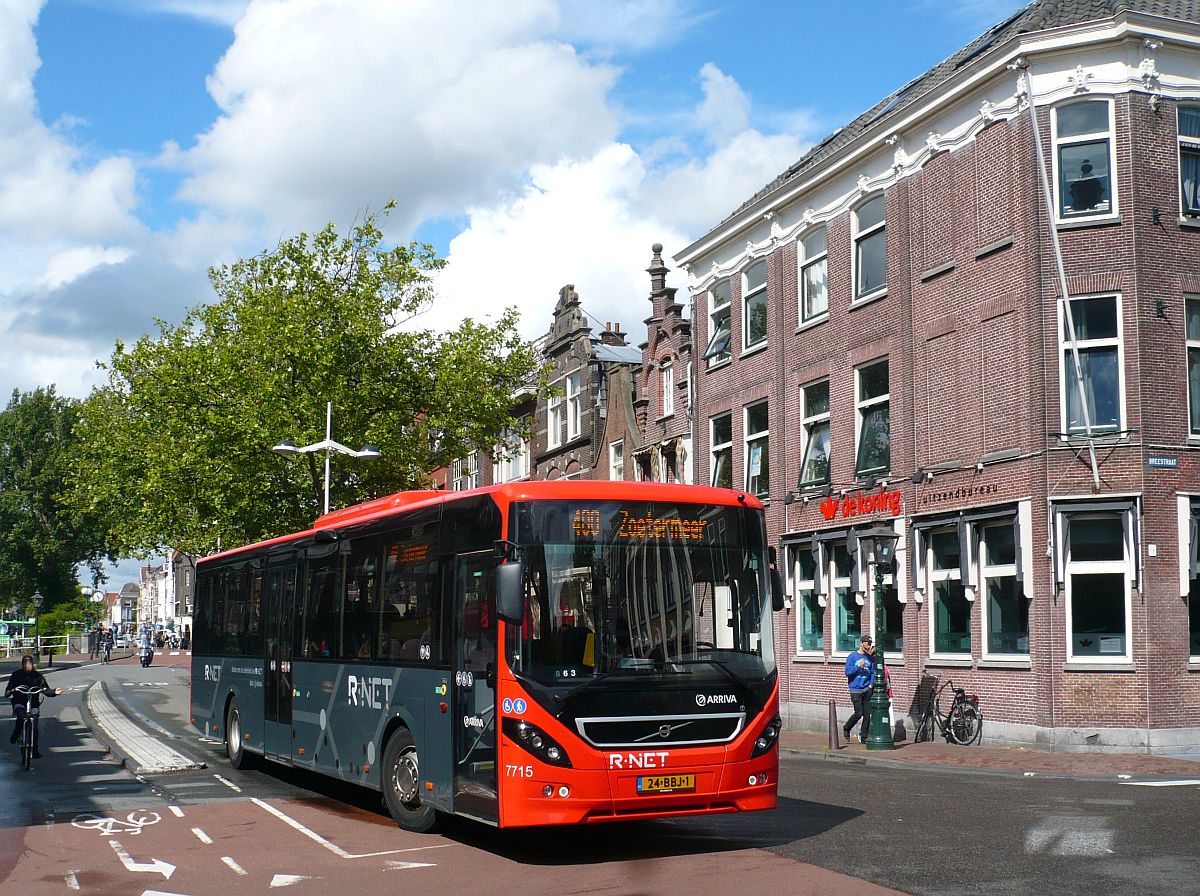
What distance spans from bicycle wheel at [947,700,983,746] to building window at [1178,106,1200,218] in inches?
348

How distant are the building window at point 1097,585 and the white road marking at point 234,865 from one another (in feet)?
47.8

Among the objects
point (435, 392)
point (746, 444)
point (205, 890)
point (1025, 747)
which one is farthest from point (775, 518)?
point (205, 890)

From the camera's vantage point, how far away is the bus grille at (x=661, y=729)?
10.4m

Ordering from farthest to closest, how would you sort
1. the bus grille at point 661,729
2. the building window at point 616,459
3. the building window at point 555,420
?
the building window at point 555,420 → the building window at point 616,459 → the bus grille at point 661,729

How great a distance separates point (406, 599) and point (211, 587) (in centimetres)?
942

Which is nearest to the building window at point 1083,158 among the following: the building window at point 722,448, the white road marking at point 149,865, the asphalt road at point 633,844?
the asphalt road at point 633,844

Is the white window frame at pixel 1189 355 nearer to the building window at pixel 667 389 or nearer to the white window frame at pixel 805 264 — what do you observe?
the white window frame at pixel 805 264

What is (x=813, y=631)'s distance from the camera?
2928cm

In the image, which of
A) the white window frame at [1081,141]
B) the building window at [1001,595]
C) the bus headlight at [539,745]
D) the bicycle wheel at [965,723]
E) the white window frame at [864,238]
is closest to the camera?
the bus headlight at [539,745]

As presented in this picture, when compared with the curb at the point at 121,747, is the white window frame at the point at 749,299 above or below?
above

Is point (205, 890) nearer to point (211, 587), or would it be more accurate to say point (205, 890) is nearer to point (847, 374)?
point (211, 587)

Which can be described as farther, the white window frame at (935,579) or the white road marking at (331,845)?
the white window frame at (935,579)

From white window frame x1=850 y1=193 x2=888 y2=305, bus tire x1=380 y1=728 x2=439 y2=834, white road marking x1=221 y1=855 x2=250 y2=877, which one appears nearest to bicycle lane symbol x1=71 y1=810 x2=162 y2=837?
white road marking x1=221 y1=855 x2=250 y2=877

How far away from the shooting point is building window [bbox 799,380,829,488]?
28.9 metres
